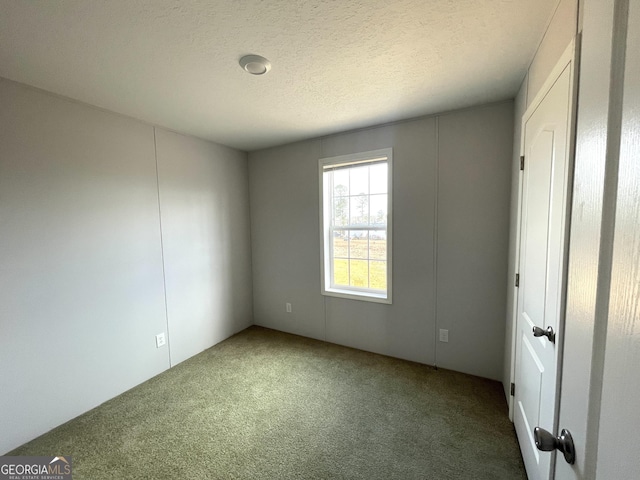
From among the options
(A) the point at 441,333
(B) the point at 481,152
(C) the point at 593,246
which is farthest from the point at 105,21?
(A) the point at 441,333

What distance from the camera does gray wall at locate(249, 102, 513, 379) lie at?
222cm

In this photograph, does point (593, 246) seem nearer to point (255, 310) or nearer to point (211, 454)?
point (211, 454)

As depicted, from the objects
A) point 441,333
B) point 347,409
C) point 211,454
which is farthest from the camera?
point 441,333

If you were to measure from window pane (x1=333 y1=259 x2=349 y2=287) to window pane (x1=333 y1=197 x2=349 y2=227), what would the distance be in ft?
1.46

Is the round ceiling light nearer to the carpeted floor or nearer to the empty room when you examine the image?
the empty room

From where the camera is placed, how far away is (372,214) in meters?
2.86

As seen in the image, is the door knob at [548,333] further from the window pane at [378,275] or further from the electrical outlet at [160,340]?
the electrical outlet at [160,340]

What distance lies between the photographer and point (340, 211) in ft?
10.1

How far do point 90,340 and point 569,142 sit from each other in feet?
10.4

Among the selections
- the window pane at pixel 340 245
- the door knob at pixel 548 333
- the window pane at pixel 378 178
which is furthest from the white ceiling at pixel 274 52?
the door knob at pixel 548 333

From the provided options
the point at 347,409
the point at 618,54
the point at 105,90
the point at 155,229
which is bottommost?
the point at 347,409

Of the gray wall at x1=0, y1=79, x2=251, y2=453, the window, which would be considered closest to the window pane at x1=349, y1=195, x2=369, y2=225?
the window

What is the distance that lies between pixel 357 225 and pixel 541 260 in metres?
1.80

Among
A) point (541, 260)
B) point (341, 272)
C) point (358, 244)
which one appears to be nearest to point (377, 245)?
point (358, 244)
